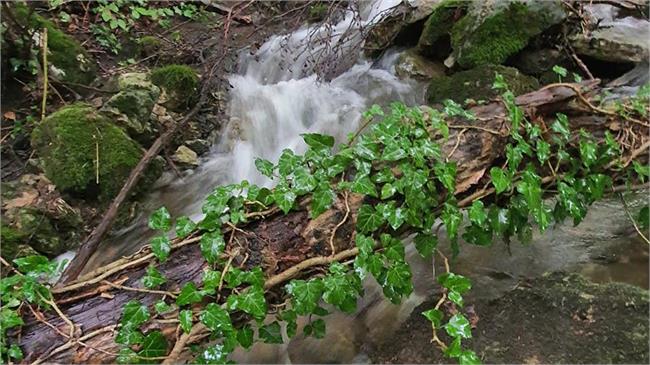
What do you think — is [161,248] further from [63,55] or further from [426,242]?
[63,55]

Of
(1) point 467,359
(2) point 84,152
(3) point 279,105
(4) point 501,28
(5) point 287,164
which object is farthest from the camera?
(3) point 279,105

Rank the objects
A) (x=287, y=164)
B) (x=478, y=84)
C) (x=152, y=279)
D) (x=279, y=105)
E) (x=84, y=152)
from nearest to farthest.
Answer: (x=152, y=279) < (x=287, y=164) < (x=84, y=152) < (x=478, y=84) < (x=279, y=105)

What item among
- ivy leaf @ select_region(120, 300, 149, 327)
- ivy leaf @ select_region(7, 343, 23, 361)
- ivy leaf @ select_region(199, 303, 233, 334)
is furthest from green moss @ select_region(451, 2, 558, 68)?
ivy leaf @ select_region(7, 343, 23, 361)

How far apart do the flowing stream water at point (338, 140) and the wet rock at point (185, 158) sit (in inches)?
3.5

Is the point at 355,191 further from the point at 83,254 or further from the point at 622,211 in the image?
the point at 622,211

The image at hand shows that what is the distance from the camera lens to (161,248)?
195cm

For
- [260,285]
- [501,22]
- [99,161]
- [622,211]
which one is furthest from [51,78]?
[622,211]

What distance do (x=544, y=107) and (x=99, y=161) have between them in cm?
314

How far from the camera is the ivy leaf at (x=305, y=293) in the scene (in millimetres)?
1881

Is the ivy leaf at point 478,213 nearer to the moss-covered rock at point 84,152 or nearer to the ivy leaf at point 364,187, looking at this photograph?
the ivy leaf at point 364,187

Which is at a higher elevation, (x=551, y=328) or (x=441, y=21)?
(x=441, y=21)

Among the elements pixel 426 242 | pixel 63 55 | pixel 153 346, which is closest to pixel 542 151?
pixel 426 242

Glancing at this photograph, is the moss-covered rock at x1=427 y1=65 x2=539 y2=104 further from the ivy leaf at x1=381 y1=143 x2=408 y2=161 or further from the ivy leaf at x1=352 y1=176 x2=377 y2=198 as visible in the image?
the ivy leaf at x1=352 y1=176 x2=377 y2=198

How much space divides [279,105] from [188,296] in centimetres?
367
